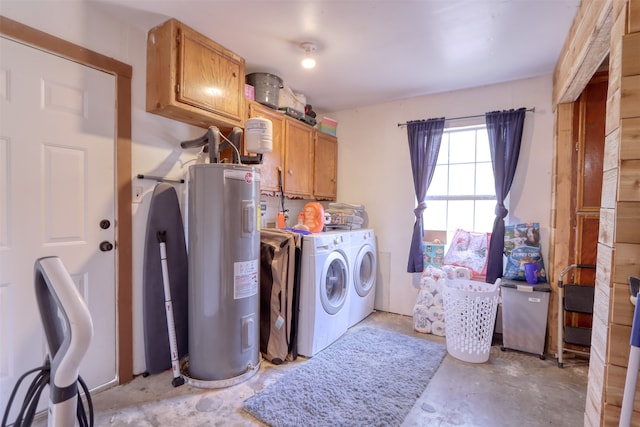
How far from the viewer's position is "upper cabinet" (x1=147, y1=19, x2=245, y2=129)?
1.97 meters

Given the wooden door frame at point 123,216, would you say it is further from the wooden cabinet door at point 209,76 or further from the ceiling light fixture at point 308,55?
the ceiling light fixture at point 308,55

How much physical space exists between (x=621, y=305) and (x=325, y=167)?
2.81 m

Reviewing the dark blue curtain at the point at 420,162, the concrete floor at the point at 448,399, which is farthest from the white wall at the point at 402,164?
the concrete floor at the point at 448,399

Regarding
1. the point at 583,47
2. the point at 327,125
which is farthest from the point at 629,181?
the point at 327,125

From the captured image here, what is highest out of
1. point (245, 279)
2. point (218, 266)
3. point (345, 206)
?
point (345, 206)

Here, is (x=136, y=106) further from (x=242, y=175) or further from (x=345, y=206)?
(x=345, y=206)

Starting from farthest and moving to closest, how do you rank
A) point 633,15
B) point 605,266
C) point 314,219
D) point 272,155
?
point 314,219 → point 272,155 → point 605,266 → point 633,15

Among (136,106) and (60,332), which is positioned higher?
(136,106)

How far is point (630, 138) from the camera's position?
112 cm

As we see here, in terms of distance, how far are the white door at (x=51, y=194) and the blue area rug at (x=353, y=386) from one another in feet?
3.73

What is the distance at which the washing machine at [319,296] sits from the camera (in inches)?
94.7

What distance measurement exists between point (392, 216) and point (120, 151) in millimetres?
2622

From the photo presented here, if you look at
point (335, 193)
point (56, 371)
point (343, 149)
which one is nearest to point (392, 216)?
point (335, 193)

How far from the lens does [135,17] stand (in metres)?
1.95
